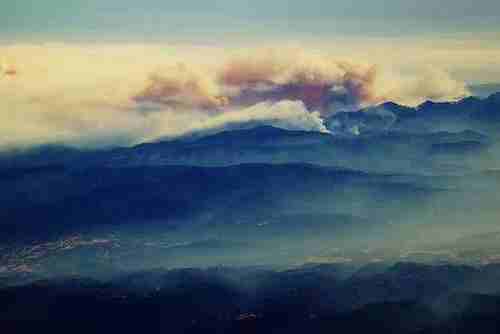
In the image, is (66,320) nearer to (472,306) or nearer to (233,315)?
(233,315)

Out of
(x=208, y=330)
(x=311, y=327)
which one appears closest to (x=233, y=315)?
(x=208, y=330)

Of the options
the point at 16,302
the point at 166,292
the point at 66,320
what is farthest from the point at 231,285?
the point at 16,302

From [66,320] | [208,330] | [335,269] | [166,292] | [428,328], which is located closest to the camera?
[428,328]

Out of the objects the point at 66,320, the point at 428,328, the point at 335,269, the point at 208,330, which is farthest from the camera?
the point at 335,269

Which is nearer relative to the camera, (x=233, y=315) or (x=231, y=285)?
(x=233, y=315)

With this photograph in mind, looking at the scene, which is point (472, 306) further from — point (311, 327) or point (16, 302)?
point (16, 302)

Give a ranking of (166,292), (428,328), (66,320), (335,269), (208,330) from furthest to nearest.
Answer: (335,269)
(166,292)
(66,320)
(208,330)
(428,328)

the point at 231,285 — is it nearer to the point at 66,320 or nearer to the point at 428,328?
the point at 66,320

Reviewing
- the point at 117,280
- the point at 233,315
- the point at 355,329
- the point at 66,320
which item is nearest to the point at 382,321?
the point at 355,329

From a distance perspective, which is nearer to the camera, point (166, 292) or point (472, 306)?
point (472, 306)
